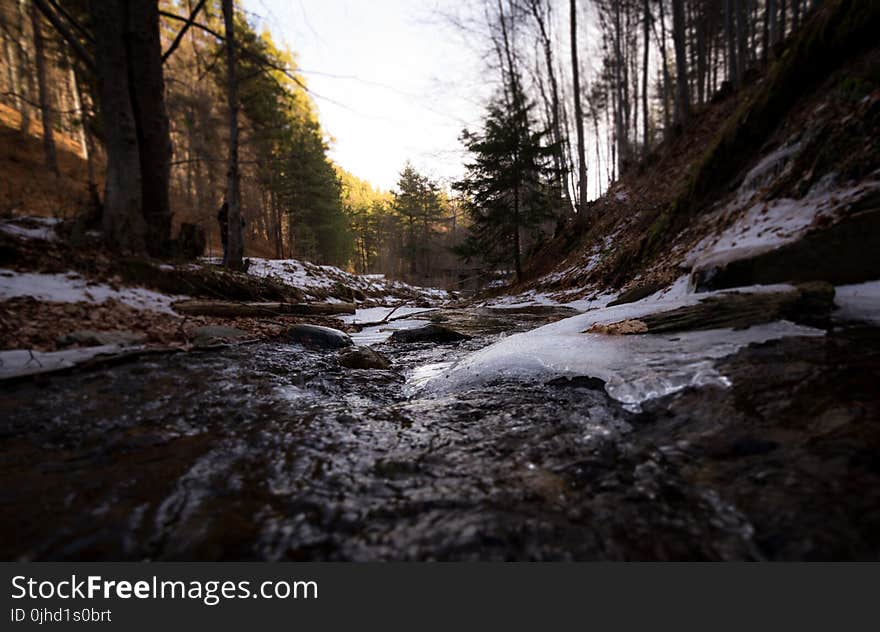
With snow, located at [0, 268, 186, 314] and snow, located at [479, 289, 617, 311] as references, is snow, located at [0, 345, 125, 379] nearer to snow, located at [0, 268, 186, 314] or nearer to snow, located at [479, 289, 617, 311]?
snow, located at [0, 268, 186, 314]

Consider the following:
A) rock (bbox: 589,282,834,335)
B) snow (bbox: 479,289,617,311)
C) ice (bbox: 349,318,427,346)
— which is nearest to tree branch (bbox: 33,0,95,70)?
ice (bbox: 349,318,427,346)

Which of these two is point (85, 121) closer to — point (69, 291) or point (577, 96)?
point (69, 291)

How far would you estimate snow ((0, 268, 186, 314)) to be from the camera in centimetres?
405

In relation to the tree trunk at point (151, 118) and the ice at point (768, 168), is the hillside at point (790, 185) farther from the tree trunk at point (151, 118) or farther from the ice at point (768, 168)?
the tree trunk at point (151, 118)

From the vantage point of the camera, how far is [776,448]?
128 centimetres

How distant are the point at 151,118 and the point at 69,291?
495 cm

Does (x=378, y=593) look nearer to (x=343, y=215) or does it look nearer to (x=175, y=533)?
(x=175, y=533)

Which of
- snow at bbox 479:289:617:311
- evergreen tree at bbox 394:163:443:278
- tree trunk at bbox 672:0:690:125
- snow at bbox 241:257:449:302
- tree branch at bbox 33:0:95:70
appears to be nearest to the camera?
tree branch at bbox 33:0:95:70

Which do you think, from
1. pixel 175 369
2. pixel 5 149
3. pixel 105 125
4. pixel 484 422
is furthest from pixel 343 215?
pixel 484 422

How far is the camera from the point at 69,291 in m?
4.41

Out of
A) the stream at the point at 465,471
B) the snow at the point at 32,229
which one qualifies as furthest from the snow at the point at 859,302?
the snow at the point at 32,229

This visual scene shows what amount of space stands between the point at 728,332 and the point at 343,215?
30870 mm

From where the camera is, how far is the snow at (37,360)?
101 inches

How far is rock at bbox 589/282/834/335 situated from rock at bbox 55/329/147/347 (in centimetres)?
499
